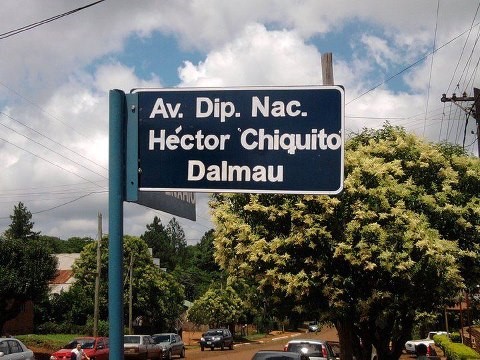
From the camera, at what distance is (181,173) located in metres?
3.93

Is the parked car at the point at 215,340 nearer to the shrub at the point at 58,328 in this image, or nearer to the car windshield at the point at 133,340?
the shrub at the point at 58,328

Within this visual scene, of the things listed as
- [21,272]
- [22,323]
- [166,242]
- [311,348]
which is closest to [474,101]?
[311,348]

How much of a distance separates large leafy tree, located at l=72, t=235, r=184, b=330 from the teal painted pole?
1983 inches

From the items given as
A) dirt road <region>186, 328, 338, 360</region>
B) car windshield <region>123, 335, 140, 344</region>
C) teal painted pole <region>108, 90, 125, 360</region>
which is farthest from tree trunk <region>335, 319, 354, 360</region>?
dirt road <region>186, 328, 338, 360</region>

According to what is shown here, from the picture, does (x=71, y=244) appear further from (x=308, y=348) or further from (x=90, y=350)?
(x=308, y=348)

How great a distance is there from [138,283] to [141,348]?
21.3 meters

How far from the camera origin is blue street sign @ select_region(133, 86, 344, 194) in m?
3.81

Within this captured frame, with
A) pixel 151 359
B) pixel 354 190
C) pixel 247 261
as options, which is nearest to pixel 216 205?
pixel 247 261

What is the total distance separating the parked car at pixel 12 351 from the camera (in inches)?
783

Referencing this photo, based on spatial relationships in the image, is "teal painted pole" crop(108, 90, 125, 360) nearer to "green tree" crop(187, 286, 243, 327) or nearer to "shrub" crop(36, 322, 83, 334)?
"shrub" crop(36, 322, 83, 334)

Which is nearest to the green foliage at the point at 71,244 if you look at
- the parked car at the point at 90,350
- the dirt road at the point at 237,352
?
the dirt road at the point at 237,352

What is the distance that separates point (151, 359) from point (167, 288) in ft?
71.7

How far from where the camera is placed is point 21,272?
44000 millimetres

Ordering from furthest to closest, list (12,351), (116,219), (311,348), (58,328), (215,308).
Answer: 1. (215,308)
2. (58,328)
3. (311,348)
4. (12,351)
5. (116,219)
